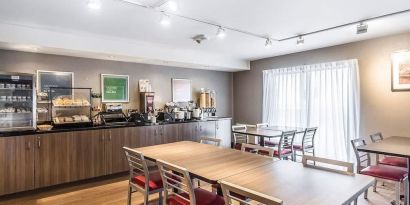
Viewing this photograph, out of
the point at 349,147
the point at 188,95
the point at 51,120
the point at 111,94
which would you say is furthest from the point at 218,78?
the point at 51,120

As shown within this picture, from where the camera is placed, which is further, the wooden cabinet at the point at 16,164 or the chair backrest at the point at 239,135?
the chair backrest at the point at 239,135

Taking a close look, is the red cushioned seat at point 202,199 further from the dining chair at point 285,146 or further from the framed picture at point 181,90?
the framed picture at point 181,90

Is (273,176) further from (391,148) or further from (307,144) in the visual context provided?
(307,144)

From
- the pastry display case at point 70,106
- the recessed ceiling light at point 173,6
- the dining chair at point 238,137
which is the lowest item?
the dining chair at point 238,137

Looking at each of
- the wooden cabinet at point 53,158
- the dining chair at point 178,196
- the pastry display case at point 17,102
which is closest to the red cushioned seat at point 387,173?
the dining chair at point 178,196

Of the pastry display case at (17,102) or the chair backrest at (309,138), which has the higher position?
the pastry display case at (17,102)

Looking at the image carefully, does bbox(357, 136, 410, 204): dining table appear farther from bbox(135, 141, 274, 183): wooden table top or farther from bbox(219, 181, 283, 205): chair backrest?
bbox(219, 181, 283, 205): chair backrest

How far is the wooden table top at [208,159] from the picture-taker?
2.11 meters

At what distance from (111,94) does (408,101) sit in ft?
16.8

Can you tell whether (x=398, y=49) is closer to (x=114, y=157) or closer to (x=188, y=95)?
(x=188, y=95)

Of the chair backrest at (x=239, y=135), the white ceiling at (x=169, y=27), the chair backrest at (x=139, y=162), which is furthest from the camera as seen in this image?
the chair backrest at (x=239, y=135)

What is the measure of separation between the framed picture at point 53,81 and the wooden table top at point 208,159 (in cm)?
226

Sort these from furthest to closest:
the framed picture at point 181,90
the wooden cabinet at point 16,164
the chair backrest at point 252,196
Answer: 1. the framed picture at point 181,90
2. the wooden cabinet at point 16,164
3. the chair backrest at point 252,196

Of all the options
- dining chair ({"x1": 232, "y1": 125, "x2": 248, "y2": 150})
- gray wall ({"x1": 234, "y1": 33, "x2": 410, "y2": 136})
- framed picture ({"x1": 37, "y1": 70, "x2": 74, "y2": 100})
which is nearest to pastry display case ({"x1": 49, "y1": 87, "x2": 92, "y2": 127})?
framed picture ({"x1": 37, "y1": 70, "x2": 74, "y2": 100})
